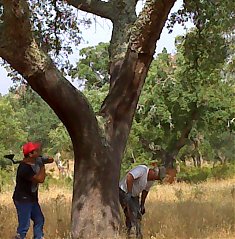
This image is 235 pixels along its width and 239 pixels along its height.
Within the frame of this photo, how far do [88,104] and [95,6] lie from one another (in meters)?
2.39

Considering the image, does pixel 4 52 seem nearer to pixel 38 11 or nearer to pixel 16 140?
pixel 38 11

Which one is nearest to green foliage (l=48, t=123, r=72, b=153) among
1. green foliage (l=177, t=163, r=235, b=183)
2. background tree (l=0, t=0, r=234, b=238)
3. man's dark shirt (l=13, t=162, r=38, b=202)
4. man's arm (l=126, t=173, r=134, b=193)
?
green foliage (l=177, t=163, r=235, b=183)

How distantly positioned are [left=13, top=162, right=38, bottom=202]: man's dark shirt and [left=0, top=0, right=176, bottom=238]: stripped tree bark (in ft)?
2.60

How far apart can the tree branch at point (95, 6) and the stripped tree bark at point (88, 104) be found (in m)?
1.04

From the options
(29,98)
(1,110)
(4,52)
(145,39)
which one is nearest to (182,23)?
(145,39)

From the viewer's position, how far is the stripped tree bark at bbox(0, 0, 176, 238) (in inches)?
290

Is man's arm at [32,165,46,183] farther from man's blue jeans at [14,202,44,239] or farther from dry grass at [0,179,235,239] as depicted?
dry grass at [0,179,235,239]

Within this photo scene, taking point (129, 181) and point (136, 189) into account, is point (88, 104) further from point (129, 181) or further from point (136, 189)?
point (136, 189)

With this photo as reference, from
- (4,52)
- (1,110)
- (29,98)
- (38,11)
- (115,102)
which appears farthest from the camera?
(1,110)

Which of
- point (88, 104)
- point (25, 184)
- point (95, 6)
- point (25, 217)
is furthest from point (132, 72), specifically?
point (25, 217)

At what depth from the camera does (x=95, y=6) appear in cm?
978

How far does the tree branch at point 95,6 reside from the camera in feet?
31.9

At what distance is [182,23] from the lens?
11.1 metres

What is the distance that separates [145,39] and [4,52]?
6.87 feet
